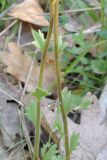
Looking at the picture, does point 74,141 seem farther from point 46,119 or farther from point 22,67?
point 22,67

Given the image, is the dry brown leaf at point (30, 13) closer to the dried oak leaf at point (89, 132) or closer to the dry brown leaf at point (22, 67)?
the dry brown leaf at point (22, 67)

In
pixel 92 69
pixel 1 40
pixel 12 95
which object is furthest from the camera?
pixel 1 40

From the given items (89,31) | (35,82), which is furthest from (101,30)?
(35,82)

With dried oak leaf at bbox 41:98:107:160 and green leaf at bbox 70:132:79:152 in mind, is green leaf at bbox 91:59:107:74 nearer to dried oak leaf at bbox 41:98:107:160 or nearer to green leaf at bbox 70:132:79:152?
dried oak leaf at bbox 41:98:107:160

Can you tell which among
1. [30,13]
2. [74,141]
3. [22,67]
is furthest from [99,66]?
[74,141]

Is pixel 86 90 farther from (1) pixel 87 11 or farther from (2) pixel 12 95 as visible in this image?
(1) pixel 87 11
